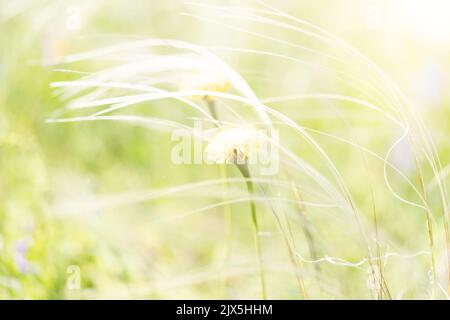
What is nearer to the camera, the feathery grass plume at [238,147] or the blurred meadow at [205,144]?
the feathery grass plume at [238,147]

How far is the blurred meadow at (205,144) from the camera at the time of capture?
880mm

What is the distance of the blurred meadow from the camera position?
880 millimetres

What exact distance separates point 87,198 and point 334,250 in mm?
373

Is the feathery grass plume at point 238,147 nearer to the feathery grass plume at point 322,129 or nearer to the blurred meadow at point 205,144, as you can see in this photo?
the feathery grass plume at point 322,129

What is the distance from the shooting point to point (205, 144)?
2.81 ft

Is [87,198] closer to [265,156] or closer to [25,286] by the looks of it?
[25,286]

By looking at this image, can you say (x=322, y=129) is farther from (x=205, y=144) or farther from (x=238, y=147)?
(x=238, y=147)

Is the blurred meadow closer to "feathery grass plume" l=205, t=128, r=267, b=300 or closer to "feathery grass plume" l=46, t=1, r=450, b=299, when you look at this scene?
"feathery grass plume" l=46, t=1, r=450, b=299

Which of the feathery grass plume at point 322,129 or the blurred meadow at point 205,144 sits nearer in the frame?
the feathery grass plume at point 322,129

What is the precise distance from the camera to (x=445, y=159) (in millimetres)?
929

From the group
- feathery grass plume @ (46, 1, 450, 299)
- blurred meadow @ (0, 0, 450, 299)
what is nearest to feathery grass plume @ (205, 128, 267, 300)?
feathery grass plume @ (46, 1, 450, 299)

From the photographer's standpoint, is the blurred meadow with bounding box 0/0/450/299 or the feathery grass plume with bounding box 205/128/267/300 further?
the blurred meadow with bounding box 0/0/450/299

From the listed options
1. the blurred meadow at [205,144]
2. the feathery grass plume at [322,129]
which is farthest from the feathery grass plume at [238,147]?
the blurred meadow at [205,144]
